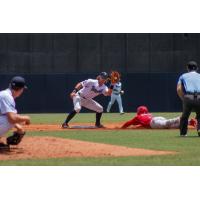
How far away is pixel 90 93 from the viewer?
20859 millimetres

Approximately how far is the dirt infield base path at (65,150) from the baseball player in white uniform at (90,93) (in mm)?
6573

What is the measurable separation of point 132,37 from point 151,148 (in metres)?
26.6

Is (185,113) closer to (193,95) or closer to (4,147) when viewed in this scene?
(193,95)

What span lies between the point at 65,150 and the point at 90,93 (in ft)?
27.5

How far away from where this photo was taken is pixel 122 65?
39.4 metres

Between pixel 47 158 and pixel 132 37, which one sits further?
pixel 132 37

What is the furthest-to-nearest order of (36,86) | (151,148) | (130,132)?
(36,86)
(130,132)
(151,148)

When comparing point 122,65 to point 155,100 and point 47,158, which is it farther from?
point 47,158

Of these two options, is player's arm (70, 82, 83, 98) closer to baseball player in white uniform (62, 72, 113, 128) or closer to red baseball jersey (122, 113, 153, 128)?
baseball player in white uniform (62, 72, 113, 128)

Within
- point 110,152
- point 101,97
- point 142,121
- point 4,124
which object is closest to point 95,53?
point 101,97

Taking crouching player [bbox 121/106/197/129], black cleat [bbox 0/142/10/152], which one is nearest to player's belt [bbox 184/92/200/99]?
crouching player [bbox 121/106/197/129]

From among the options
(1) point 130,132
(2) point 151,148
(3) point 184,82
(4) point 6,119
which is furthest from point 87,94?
(4) point 6,119

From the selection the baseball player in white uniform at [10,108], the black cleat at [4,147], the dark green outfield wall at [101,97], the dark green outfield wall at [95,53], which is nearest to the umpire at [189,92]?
the black cleat at [4,147]

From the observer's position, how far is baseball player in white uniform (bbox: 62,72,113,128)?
20562 mm
